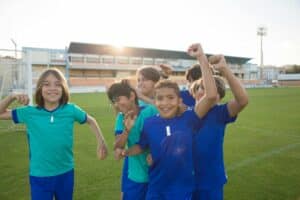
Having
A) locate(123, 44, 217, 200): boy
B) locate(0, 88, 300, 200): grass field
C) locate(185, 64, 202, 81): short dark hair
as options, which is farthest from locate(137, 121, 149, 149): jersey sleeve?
locate(0, 88, 300, 200): grass field

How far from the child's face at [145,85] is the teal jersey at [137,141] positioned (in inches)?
15.0

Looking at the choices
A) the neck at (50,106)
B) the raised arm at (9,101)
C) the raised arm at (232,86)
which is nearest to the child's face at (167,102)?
the raised arm at (232,86)

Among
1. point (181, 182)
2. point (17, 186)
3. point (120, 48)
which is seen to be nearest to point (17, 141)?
point (17, 186)

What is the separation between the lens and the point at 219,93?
2.44 meters

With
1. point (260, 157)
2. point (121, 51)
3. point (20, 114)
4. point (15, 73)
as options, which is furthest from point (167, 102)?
point (121, 51)

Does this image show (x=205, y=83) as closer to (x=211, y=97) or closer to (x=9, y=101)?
(x=211, y=97)

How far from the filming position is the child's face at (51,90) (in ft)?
9.04

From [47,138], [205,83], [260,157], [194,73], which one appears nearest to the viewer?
[205,83]

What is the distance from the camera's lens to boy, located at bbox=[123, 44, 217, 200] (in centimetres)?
215

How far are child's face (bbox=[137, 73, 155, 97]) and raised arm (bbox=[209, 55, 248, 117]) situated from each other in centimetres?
91

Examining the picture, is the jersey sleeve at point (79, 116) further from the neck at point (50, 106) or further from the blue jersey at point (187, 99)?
the blue jersey at point (187, 99)

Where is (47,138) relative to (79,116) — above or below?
below

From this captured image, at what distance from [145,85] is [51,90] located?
896 mm

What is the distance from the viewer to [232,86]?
2.14 metres
